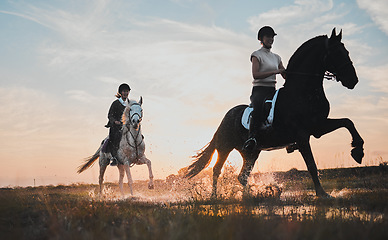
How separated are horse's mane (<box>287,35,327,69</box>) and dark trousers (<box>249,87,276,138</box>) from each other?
83 centimetres

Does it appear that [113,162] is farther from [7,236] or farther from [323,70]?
[7,236]

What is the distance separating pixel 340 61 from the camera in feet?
26.1

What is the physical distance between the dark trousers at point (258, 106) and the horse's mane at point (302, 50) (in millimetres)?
831

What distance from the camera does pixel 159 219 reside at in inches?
202

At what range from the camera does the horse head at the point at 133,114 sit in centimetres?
1184

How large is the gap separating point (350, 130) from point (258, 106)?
2.11 meters

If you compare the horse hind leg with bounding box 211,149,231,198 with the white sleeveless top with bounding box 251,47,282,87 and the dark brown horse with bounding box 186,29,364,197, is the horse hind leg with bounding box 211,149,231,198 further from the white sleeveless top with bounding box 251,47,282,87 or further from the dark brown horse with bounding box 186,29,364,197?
the white sleeveless top with bounding box 251,47,282,87

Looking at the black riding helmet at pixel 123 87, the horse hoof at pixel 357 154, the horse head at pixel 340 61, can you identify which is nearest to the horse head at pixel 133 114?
the black riding helmet at pixel 123 87

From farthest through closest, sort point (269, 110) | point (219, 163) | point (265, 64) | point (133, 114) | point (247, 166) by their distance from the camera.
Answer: point (133, 114) < point (219, 163) < point (247, 166) < point (265, 64) < point (269, 110)

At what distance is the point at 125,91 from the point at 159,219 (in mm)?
9126

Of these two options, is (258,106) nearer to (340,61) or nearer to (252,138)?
(252,138)

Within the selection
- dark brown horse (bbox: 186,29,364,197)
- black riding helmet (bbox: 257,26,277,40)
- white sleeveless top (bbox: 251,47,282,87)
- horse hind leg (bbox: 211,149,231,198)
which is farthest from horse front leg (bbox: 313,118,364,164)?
horse hind leg (bbox: 211,149,231,198)

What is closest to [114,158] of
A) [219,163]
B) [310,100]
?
[219,163]

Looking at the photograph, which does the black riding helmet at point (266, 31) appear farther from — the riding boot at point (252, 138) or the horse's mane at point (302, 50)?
the riding boot at point (252, 138)
